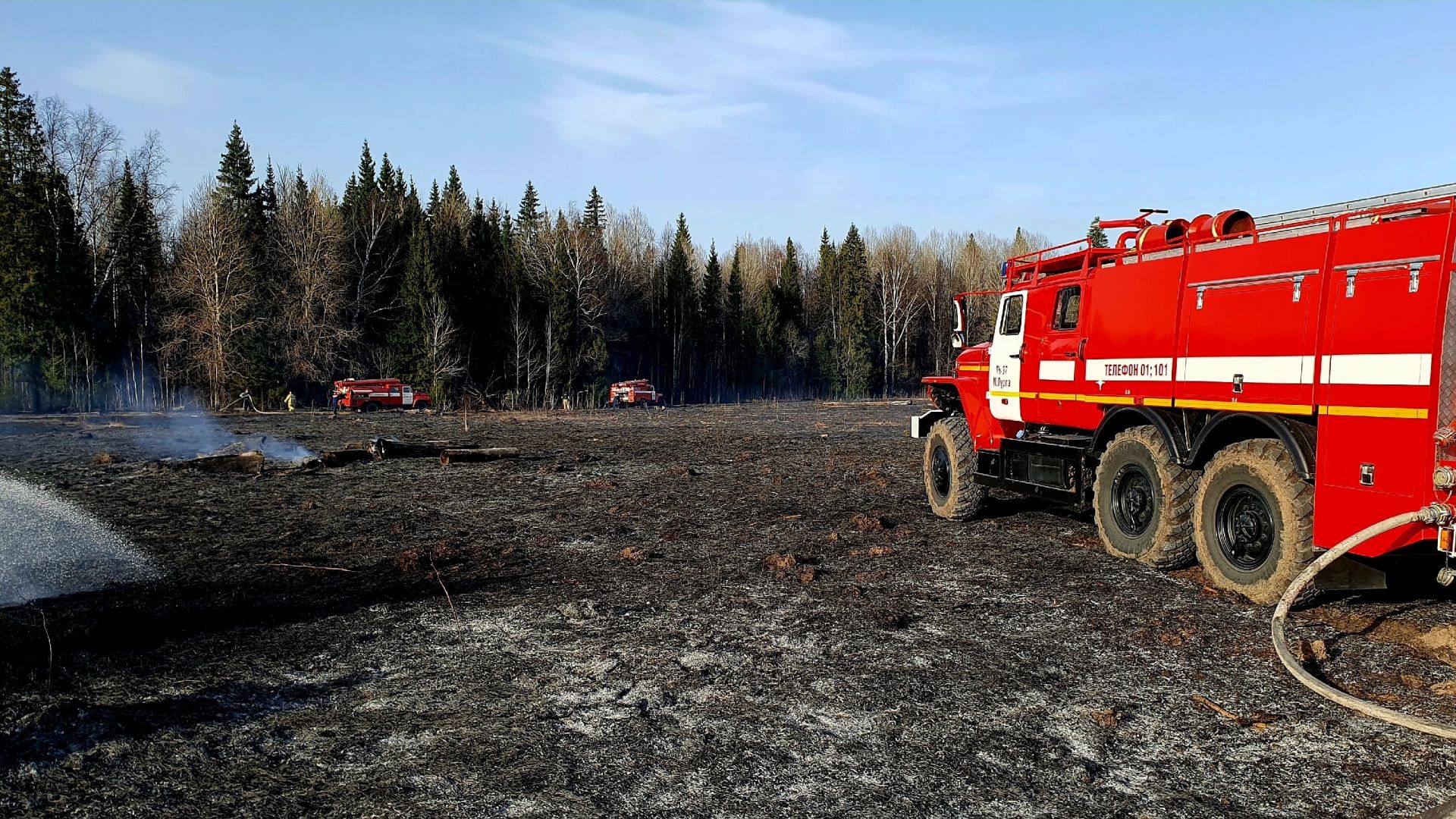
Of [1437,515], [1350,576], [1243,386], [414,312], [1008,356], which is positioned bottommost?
[1350,576]

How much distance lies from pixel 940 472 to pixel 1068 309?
10.6 feet

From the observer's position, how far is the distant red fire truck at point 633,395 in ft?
198

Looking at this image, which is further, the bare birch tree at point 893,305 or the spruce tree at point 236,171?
the bare birch tree at point 893,305

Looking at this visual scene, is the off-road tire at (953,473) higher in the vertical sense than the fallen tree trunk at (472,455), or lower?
higher

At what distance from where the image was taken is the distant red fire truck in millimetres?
60438

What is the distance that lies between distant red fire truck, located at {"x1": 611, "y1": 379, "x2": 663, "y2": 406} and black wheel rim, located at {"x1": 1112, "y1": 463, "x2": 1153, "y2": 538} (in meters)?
50.7

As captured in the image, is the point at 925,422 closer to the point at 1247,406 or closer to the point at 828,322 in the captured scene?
the point at 1247,406

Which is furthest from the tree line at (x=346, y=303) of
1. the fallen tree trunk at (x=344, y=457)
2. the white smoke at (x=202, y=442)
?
the fallen tree trunk at (x=344, y=457)

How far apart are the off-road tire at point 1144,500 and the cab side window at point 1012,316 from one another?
2.56 metres

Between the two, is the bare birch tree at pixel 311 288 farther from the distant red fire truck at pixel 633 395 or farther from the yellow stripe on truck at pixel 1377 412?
the yellow stripe on truck at pixel 1377 412

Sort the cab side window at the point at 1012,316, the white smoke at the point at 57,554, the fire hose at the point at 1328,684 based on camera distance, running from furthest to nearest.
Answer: the cab side window at the point at 1012,316, the white smoke at the point at 57,554, the fire hose at the point at 1328,684

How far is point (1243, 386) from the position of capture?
8555 mm

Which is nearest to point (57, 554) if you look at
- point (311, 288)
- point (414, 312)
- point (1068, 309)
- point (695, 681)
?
point (695, 681)

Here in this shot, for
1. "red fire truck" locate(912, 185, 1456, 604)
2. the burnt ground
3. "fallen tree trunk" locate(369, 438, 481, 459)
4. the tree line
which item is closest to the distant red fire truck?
the tree line
